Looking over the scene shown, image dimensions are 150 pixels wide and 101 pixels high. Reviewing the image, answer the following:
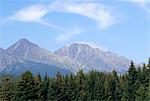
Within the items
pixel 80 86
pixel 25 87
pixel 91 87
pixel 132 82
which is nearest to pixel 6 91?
pixel 25 87

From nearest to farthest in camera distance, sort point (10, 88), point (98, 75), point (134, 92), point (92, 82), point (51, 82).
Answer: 1. point (10, 88)
2. point (134, 92)
3. point (51, 82)
4. point (92, 82)
5. point (98, 75)

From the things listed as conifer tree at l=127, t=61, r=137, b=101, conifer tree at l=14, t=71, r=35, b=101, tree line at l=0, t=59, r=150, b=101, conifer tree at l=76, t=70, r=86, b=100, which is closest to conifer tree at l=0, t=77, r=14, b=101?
tree line at l=0, t=59, r=150, b=101

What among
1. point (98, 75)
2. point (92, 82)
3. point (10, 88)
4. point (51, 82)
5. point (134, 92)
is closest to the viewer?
point (10, 88)

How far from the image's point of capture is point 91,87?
10456 cm

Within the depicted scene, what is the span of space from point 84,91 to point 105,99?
577 cm

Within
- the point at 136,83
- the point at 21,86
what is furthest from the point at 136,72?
the point at 21,86

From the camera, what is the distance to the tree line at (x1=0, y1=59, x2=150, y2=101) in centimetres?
8088

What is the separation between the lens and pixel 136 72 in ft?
294

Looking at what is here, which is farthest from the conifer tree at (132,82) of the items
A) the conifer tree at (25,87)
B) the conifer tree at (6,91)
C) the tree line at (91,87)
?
the conifer tree at (25,87)

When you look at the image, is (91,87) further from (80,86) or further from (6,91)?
(6,91)

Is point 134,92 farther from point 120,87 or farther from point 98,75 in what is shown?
point 98,75

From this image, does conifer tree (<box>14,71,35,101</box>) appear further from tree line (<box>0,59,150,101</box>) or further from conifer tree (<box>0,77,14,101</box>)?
conifer tree (<box>0,77,14,101</box>)

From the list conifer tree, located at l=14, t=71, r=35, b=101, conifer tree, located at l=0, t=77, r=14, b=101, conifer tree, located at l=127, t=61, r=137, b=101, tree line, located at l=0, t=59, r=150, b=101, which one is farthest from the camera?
conifer tree, located at l=127, t=61, r=137, b=101

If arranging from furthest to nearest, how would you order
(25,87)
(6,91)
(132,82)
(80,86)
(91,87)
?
(91,87)
(80,86)
(132,82)
(6,91)
(25,87)
